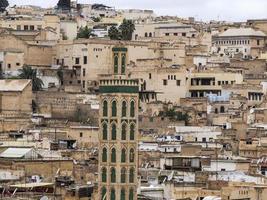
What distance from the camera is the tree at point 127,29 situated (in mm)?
59097

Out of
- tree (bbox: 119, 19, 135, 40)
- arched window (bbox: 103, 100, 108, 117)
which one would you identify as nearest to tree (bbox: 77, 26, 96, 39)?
tree (bbox: 119, 19, 135, 40)

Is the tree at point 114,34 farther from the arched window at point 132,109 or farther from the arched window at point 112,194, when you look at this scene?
the arched window at point 112,194

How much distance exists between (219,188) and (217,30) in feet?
121

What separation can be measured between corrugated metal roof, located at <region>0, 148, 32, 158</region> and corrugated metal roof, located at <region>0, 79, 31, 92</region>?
11109 millimetres

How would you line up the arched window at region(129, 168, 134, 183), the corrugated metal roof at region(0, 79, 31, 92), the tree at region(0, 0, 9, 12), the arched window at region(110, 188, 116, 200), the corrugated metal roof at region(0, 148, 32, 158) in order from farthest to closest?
the tree at region(0, 0, 9, 12), the corrugated metal roof at region(0, 79, 31, 92), the corrugated metal roof at region(0, 148, 32, 158), the arched window at region(129, 168, 134, 183), the arched window at region(110, 188, 116, 200)

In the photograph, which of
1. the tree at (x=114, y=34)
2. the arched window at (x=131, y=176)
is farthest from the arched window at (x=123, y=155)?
the tree at (x=114, y=34)

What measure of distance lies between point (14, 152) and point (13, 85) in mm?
12092

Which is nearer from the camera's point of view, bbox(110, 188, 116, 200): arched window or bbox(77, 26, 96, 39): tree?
bbox(110, 188, 116, 200): arched window

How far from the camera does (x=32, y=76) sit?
164 feet

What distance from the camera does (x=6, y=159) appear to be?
1275 inches

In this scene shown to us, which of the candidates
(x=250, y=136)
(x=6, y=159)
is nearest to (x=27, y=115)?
(x=250, y=136)

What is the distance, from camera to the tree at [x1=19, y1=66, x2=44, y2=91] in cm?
4908

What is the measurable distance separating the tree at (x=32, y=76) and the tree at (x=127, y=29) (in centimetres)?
850

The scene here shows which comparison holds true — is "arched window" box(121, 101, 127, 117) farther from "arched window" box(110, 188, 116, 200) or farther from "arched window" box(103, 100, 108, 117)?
"arched window" box(110, 188, 116, 200)
